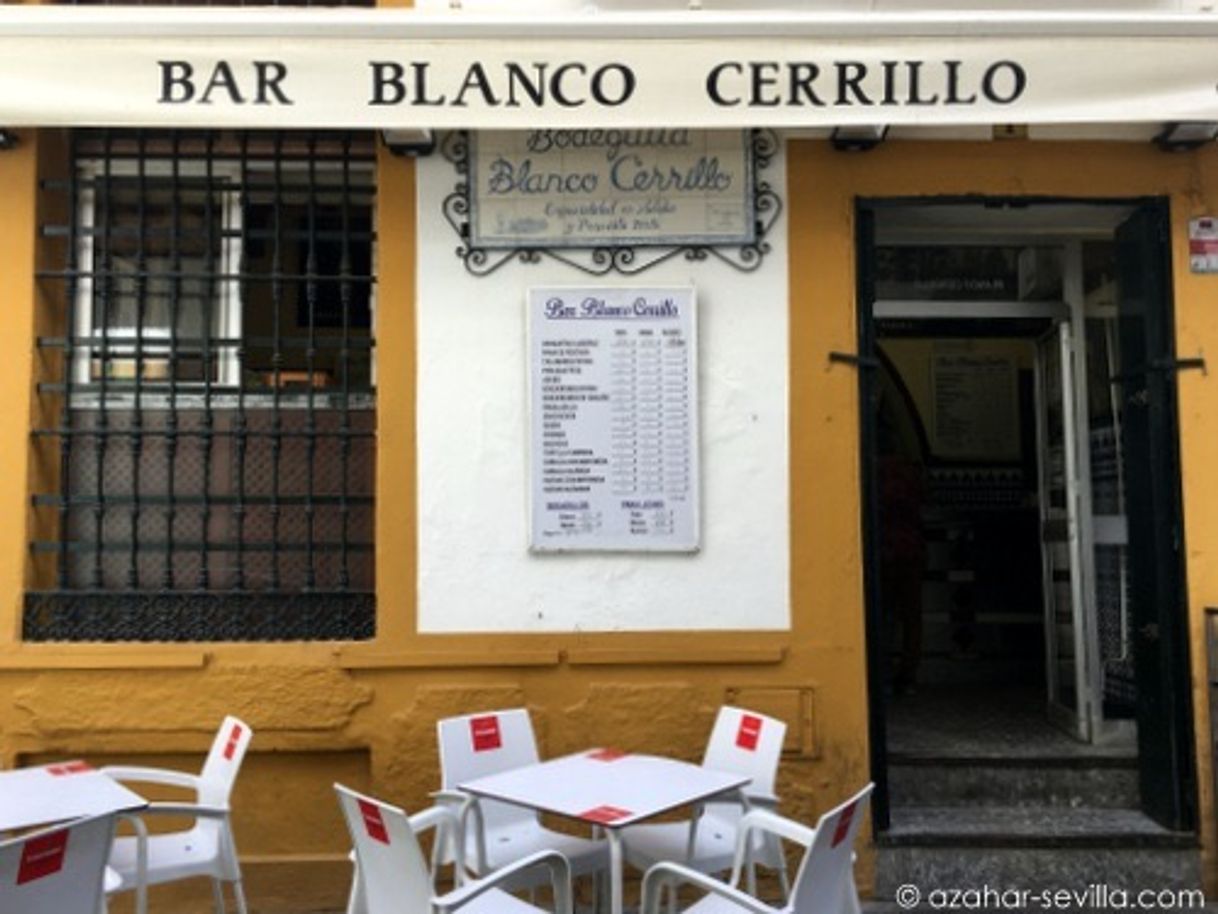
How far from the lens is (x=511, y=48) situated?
4.51 metres

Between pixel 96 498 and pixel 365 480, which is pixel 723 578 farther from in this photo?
pixel 96 498

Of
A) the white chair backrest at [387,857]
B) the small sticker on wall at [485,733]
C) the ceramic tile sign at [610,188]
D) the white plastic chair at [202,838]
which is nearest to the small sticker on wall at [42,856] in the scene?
the white chair backrest at [387,857]

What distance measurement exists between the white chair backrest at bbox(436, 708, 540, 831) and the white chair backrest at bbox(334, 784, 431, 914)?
92 centimetres

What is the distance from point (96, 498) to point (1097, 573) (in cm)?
494

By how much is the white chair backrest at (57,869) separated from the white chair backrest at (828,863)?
1.76 metres

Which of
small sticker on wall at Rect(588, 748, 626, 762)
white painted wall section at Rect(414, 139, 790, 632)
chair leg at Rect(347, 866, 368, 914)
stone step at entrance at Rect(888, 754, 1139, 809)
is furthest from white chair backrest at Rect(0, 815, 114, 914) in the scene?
stone step at entrance at Rect(888, 754, 1139, 809)

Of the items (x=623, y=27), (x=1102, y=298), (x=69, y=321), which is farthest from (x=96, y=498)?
(x=1102, y=298)

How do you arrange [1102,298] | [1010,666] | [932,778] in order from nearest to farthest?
[932,778] < [1102,298] < [1010,666]

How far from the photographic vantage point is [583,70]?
452 centimetres

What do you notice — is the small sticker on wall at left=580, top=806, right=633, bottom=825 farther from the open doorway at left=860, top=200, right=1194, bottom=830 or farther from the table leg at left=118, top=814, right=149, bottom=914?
the open doorway at left=860, top=200, right=1194, bottom=830

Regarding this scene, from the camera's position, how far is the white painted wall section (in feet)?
16.0

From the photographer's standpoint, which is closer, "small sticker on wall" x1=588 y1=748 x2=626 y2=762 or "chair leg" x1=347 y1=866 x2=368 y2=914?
"chair leg" x1=347 y1=866 x2=368 y2=914

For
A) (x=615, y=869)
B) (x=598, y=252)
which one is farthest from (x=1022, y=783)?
(x=598, y=252)

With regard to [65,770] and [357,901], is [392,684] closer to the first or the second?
[65,770]
